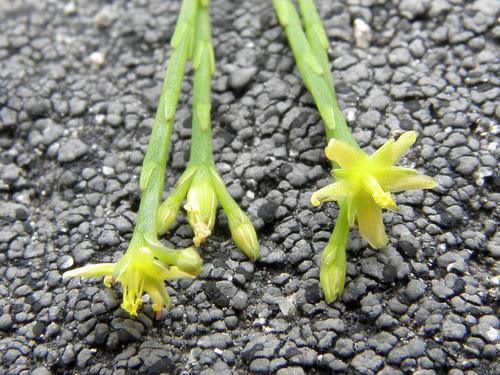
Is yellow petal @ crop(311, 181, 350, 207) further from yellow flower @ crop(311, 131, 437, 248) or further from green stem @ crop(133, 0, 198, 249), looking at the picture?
green stem @ crop(133, 0, 198, 249)

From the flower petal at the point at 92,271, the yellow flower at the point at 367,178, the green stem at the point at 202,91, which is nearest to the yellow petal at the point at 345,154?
the yellow flower at the point at 367,178

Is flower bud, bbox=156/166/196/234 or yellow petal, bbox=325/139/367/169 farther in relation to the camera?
flower bud, bbox=156/166/196/234

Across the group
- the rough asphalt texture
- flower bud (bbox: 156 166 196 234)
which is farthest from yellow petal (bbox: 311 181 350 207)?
flower bud (bbox: 156 166 196 234)

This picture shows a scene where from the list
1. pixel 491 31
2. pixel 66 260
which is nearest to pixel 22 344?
pixel 66 260

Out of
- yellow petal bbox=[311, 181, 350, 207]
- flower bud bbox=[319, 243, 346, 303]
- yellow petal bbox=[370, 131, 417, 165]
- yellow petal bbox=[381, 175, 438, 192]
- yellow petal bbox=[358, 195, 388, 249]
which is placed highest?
yellow petal bbox=[370, 131, 417, 165]

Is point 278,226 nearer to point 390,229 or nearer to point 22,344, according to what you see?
point 390,229

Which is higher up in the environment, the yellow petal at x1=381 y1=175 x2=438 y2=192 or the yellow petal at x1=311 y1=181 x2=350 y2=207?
→ the yellow petal at x1=311 y1=181 x2=350 y2=207
